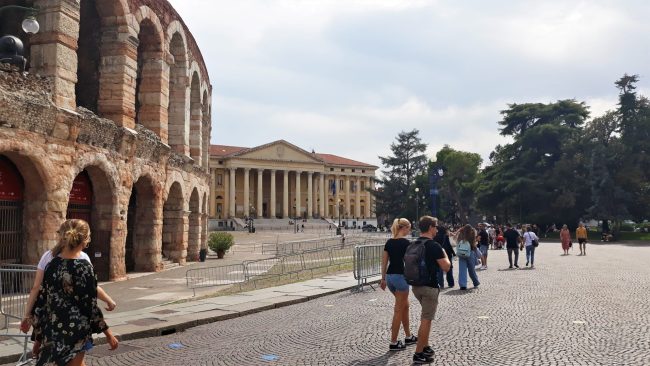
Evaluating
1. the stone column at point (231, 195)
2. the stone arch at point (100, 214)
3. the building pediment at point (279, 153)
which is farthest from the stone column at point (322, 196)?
the stone arch at point (100, 214)

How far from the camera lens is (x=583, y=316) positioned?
928 cm

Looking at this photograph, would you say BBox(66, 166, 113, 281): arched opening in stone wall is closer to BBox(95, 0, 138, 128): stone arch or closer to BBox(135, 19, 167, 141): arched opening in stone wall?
BBox(95, 0, 138, 128): stone arch

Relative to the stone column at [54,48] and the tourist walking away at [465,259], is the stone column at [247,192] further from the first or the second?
the tourist walking away at [465,259]

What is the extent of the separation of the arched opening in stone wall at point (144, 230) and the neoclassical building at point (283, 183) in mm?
71164

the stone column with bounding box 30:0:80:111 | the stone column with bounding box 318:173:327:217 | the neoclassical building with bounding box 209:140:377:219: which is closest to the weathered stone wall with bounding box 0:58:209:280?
the stone column with bounding box 30:0:80:111

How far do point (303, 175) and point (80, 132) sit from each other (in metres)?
89.3

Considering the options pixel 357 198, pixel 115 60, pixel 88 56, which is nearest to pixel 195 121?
pixel 88 56

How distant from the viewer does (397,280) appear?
7.30 m

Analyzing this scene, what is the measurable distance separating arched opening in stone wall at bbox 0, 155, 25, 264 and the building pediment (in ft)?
266

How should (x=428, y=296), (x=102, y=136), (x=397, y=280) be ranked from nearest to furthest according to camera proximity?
1. (x=428, y=296)
2. (x=397, y=280)
3. (x=102, y=136)

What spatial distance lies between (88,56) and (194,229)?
988 cm

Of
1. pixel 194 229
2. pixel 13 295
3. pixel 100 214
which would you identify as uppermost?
pixel 100 214

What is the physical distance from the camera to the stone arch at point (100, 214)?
15.9m

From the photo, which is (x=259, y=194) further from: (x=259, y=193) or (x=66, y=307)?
(x=66, y=307)
